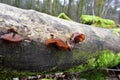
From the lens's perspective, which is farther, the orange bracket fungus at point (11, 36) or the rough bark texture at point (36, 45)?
the rough bark texture at point (36, 45)

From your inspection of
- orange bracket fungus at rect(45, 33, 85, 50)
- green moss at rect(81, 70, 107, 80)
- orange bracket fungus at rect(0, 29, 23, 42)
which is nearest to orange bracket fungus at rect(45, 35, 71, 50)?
orange bracket fungus at rect(45, 33, 85, 50)

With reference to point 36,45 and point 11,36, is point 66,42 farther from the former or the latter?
point 11,36

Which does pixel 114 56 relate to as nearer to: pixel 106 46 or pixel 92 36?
pixel 106 46

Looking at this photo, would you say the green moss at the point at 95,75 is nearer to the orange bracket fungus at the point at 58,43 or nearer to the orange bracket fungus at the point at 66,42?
the orange bracket fungus at the point at 66,42

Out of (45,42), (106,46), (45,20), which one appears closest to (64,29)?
(45,20)

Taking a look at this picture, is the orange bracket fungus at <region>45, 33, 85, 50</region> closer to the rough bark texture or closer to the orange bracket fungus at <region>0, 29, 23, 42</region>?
the rough bark texture

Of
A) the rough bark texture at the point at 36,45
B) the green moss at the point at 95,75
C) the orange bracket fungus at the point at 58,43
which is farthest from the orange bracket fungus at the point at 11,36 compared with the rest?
the green moss at the point at 95,75

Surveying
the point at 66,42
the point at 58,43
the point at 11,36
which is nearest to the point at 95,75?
the point at 66,42
